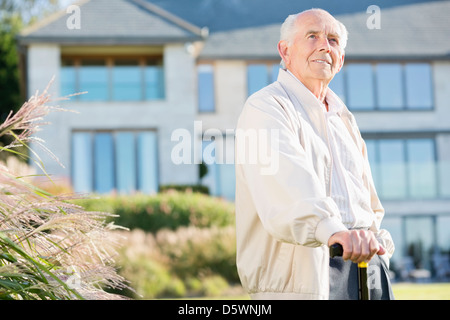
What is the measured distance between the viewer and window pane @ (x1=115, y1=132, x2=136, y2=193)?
20.7 m

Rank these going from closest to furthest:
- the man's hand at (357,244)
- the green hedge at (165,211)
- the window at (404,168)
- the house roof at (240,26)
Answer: the man's hand at (357,244) < the green hedge at (165,211) < the house roof at (240,26) < the window at (404,168)

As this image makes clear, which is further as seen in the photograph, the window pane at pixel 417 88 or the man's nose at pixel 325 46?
the window pane at pixel 417 88

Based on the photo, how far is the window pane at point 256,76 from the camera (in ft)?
76.6

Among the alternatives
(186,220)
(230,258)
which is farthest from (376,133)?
(230,258)

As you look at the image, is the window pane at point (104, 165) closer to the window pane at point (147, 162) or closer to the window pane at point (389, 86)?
the window pane at point (147, 162)

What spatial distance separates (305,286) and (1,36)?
2805 cm

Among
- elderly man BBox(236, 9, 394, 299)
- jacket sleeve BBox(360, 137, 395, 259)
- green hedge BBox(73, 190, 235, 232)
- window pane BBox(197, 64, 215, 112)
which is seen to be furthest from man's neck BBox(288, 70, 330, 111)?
window pane BBox(197, 64, 215, 112)

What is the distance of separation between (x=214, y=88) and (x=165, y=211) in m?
8.01

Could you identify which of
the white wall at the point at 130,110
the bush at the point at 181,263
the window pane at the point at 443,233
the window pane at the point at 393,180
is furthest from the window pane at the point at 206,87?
the bush at the point at 181,263

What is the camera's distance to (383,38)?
24.7 metres

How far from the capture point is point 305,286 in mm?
2377

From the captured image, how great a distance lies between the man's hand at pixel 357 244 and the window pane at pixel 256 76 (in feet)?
69.8

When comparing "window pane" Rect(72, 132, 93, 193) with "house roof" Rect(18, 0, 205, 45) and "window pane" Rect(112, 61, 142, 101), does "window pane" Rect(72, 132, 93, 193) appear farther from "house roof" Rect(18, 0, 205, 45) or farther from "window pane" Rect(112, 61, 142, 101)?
"house roof" Rect(18, 0, 205, 45)

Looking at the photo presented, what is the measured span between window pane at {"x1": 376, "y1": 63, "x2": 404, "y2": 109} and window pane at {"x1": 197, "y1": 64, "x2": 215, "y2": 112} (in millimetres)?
5379
